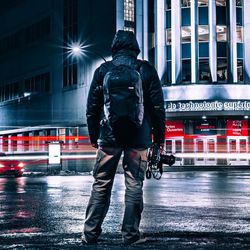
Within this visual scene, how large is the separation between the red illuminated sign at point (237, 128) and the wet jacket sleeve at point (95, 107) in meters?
41.8

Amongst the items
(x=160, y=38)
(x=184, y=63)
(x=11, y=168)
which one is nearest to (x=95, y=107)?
(x=11, y=168)

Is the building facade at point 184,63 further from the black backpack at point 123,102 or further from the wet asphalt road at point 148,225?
the black backpack at point 123,102

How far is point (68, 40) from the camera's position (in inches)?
2114

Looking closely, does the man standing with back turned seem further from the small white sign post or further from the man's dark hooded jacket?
the small white sign post

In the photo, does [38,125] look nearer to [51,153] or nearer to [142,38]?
[142,38]

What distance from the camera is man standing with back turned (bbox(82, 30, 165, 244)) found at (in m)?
5.42

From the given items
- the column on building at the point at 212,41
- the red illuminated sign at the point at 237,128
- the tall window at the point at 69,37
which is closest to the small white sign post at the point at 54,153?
Answer: the column on building at the point at 212,41

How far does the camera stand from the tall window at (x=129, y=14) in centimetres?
4959

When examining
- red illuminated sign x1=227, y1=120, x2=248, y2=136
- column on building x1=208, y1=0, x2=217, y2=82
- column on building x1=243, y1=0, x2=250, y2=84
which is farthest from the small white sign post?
column on building x1=243, y1=0, x2=250, y2=84

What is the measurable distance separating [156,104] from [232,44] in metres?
41.7

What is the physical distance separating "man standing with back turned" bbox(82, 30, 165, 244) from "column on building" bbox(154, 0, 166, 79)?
42066 millimetres

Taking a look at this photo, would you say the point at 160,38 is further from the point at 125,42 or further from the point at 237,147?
the point at 125,42

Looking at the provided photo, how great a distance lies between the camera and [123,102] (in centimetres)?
532

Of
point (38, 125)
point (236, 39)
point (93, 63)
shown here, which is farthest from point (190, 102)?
point (38, 125)
